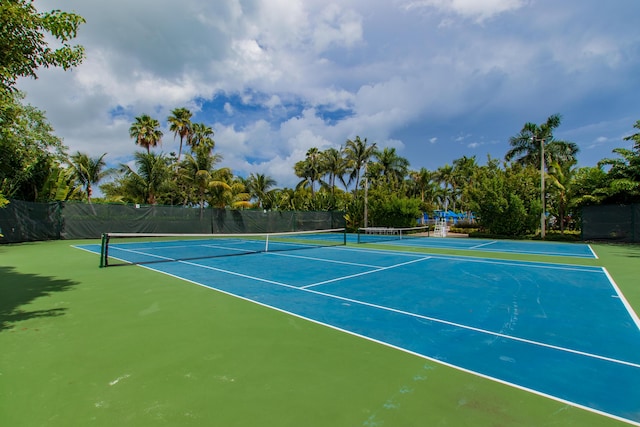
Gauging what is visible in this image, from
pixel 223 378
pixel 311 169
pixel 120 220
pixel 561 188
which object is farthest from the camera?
pixel 311 169

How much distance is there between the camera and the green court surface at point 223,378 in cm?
244

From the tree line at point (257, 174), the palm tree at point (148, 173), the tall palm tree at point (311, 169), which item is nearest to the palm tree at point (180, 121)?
the tree line at point (257, 174)

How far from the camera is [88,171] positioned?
84.9 ft

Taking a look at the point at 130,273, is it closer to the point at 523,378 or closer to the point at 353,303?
the point at 353,303

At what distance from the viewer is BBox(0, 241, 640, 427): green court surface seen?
244cm

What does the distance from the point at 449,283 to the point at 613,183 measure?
20.0 meters

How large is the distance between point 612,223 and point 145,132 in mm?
37583

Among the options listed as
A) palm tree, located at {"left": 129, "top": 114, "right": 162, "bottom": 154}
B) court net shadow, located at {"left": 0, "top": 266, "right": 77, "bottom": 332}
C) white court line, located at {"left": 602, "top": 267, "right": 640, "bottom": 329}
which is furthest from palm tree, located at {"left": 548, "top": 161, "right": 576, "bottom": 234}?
palm tree, located at {"left": 129, "top": 114, "right": 162, "bottom": 154}

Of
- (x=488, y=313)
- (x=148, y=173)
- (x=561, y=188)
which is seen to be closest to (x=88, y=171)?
(x=148, y=173)

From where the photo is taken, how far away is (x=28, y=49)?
4656mm

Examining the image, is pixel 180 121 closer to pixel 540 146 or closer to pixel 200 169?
pixel 200 169

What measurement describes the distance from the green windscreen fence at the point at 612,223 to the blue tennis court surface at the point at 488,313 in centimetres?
1466

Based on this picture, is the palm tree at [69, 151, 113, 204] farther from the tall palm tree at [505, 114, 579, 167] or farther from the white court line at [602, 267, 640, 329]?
the tall palm tree at [505, 114, 579, 167]

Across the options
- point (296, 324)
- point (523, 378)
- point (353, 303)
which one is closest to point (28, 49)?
point (296, 324)
